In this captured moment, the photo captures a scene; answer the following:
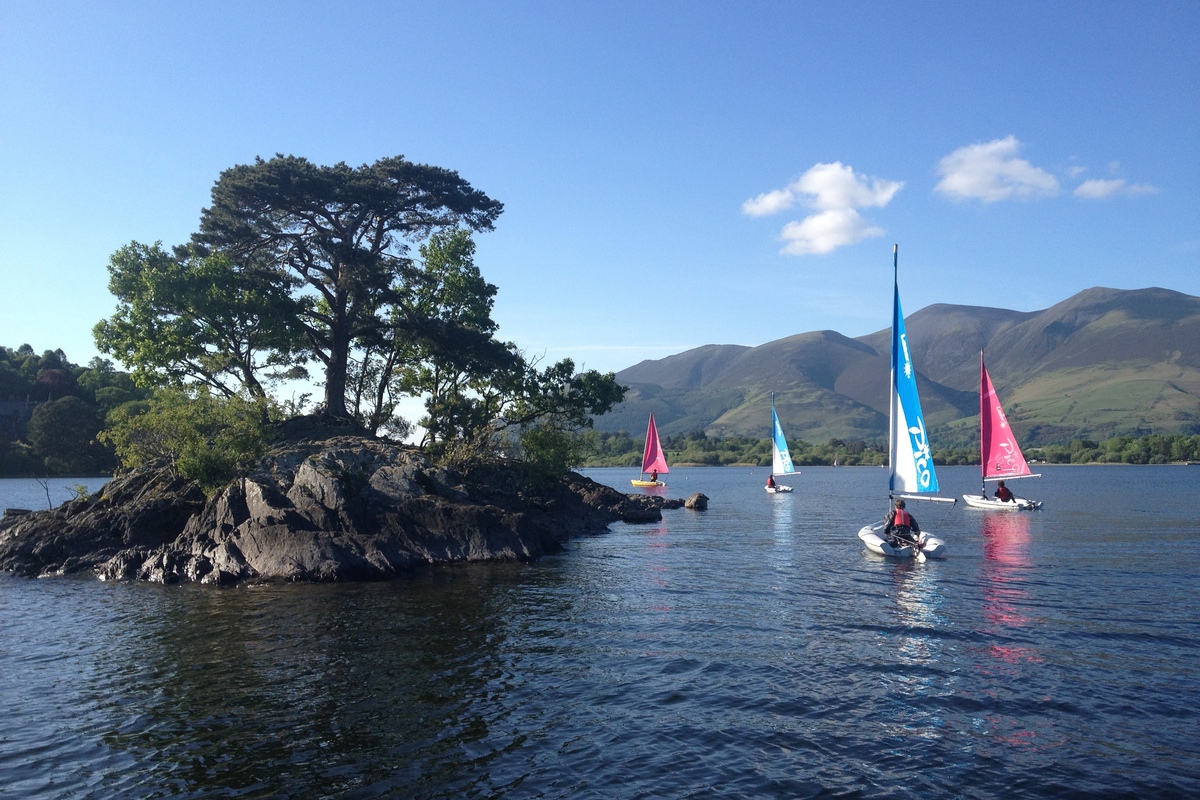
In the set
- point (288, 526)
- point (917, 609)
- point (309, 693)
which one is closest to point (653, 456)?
point (288, 526)

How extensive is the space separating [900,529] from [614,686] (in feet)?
78.6

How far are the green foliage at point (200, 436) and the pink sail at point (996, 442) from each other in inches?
2126

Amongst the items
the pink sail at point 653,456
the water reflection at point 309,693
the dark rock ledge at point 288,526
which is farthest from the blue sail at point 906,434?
the pink sail at point 653,456

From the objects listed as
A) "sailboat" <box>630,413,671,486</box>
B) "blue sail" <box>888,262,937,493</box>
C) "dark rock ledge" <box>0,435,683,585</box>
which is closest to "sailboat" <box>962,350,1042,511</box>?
"blue sail" <box>888,262,937,493</box>

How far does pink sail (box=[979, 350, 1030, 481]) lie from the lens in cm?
6469

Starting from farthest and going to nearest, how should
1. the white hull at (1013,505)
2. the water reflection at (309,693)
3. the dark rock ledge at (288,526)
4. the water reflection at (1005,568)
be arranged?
the white hull at (1013,505)
the dark rock ledge at (288,526)
the water reflection at (1005,568)
the water reflection at (309,693)

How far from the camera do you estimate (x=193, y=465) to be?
37.7 metres

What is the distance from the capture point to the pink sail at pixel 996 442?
64688 mm

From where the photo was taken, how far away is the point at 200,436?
38406 mm

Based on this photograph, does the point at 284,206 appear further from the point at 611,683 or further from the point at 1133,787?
the point at 1133,787

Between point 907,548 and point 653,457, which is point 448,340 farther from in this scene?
point 653,457

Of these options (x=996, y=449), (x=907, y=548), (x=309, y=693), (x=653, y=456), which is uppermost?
(x=653, y=456)

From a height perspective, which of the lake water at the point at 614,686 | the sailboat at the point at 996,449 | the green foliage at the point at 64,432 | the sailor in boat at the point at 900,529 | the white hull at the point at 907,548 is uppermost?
the green foliage at the point at 64,432

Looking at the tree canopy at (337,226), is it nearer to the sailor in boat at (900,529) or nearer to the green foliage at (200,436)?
the green foliage at (200,436)
